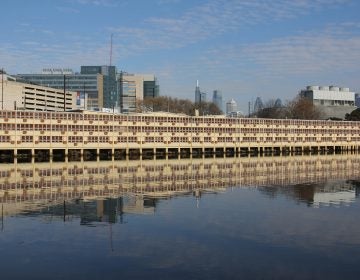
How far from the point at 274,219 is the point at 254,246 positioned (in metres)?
7.21

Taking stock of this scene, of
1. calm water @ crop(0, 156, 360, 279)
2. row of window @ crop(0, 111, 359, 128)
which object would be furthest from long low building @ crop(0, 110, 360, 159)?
calm water @ crop(0, 156, 360, 279)

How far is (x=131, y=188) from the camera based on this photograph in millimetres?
44500

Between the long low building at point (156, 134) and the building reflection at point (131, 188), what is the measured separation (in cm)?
3096

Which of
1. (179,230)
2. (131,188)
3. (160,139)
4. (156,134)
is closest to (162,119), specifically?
(156,134)

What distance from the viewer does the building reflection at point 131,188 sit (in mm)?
33688

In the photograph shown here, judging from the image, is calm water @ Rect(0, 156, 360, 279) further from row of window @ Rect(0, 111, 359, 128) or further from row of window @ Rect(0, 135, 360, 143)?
row of window @ Rect(0, 111, 359, 128)

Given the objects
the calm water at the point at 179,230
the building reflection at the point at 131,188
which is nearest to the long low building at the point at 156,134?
the building reflection at the point at 131,188

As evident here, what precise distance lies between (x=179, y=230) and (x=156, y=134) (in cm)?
8268

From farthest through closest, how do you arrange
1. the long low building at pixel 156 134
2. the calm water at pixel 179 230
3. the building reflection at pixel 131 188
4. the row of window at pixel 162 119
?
the row of window at pixel 162 119, the long low building at pixel 156 134, the building reflection at pixel 131 188, the calm water at pixel 179 230

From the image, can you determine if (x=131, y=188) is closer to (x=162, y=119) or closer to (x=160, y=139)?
(x=160, y=139)

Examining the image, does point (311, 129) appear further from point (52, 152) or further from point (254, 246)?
point (254, 246)

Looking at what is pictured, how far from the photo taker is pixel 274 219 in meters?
29.5

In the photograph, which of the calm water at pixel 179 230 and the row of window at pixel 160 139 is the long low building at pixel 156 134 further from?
the calm water at pixel 179 230

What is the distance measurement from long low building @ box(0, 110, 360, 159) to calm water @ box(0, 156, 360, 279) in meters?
46.1
